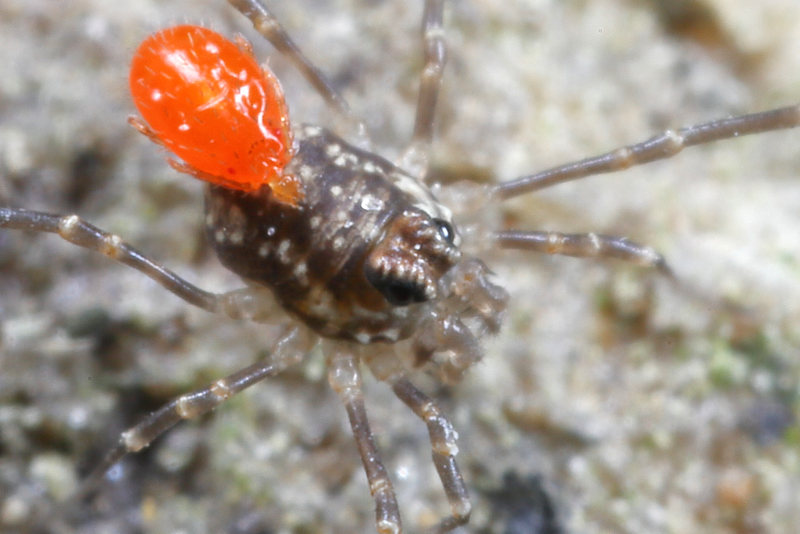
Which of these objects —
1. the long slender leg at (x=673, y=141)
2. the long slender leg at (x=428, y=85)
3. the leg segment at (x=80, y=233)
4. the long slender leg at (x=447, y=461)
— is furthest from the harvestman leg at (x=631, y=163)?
the leg segment at (x=80, y=233)

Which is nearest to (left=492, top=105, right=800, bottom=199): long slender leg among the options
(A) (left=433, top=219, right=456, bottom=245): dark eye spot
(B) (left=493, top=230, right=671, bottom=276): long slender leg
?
(B) (left=493, top=230, right=671, bottom=276): long slender leg

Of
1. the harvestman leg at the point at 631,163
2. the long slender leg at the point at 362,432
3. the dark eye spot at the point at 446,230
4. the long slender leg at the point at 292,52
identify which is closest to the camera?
the long slender leg at the point at 362,432

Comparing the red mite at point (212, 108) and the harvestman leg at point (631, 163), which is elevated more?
the harvestman leg at point (631, 163)

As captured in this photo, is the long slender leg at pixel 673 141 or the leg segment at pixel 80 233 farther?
the long slender leg at pixel 673 141

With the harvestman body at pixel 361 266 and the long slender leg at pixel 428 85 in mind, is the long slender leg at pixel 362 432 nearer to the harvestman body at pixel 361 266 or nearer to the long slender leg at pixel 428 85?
the harvestman body at pixel 361 266

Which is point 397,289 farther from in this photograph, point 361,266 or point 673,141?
point 673,141

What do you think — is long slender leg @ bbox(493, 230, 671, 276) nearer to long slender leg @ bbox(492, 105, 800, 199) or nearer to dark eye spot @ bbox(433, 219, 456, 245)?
long slender leg @ bbox(492, 105, 800, 199)
